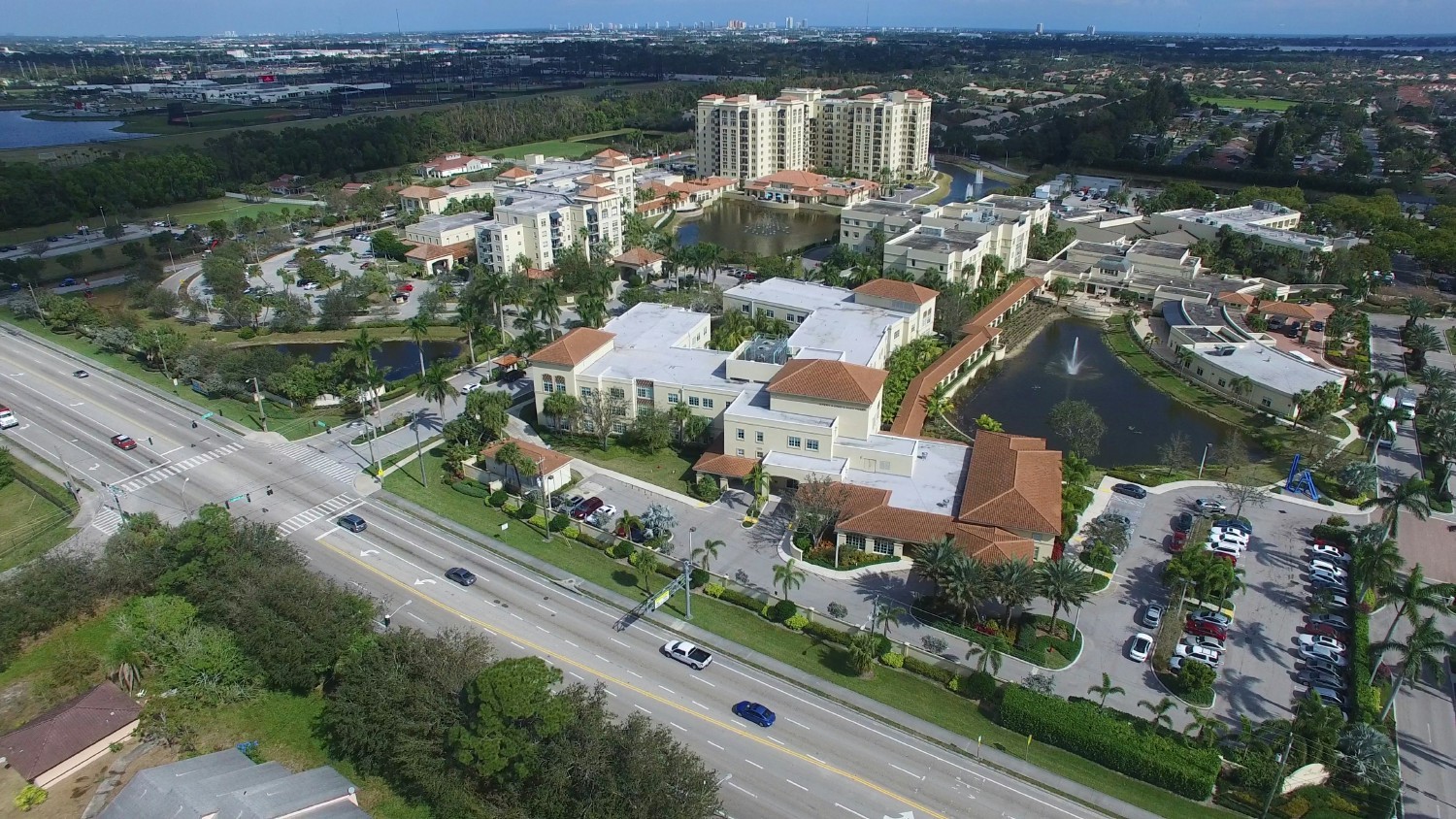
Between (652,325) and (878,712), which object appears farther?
(652,325)

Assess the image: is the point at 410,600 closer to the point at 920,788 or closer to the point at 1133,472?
the point at 920,788

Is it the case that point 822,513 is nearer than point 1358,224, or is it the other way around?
point 822,513

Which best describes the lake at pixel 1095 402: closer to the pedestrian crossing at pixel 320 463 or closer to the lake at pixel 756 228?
the pedestrian crossing at pixel 320 463

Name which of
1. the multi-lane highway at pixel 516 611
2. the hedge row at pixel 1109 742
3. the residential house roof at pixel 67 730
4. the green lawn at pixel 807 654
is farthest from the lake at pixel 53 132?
the hedge row at pixel 1109 742

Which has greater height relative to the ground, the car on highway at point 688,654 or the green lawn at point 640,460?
the green lawn at point 640,460

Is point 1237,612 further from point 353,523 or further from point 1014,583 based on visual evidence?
point 353,523

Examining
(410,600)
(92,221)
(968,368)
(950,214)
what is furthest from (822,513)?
(92,221)

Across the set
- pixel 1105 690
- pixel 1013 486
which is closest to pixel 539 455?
pixel 1013 486
